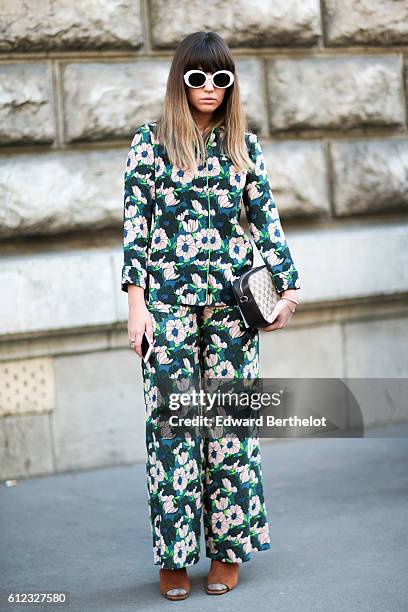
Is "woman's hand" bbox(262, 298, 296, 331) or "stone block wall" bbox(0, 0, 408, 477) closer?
"woman's hand" bbox(262, 298, 296, 331)

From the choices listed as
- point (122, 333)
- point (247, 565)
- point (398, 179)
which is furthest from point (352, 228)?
point (247, 565)

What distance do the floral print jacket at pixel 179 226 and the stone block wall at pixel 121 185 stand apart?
6.11 feet

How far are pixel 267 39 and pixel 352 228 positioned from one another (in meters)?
1.08

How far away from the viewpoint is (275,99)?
6016mm

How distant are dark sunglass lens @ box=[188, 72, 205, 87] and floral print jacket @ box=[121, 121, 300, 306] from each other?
190 mm

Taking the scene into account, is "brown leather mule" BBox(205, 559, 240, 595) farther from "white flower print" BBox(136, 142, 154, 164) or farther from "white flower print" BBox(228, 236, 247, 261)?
"white flower print" BBox(136, 142, 154, 164)

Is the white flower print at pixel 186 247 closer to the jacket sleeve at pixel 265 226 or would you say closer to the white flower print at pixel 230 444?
the jacket sleeve at pixel 265 226

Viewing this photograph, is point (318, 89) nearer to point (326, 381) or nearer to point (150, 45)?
point (150, 45)

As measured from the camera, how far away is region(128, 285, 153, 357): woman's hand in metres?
3.65

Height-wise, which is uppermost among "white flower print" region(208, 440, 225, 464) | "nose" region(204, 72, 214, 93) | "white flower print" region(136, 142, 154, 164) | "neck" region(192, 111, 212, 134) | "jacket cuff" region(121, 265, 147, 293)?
"nose" region(204, 72, 214, 93)

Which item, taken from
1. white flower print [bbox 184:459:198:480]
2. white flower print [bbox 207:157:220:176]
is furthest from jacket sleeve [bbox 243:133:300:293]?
white flower print [bbox 184:459:198:480]

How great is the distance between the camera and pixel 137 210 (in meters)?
3.66

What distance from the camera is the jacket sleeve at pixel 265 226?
3783 millimetres

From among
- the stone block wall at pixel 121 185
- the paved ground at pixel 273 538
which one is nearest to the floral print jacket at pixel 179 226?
the paved ground at pixel 273 538
